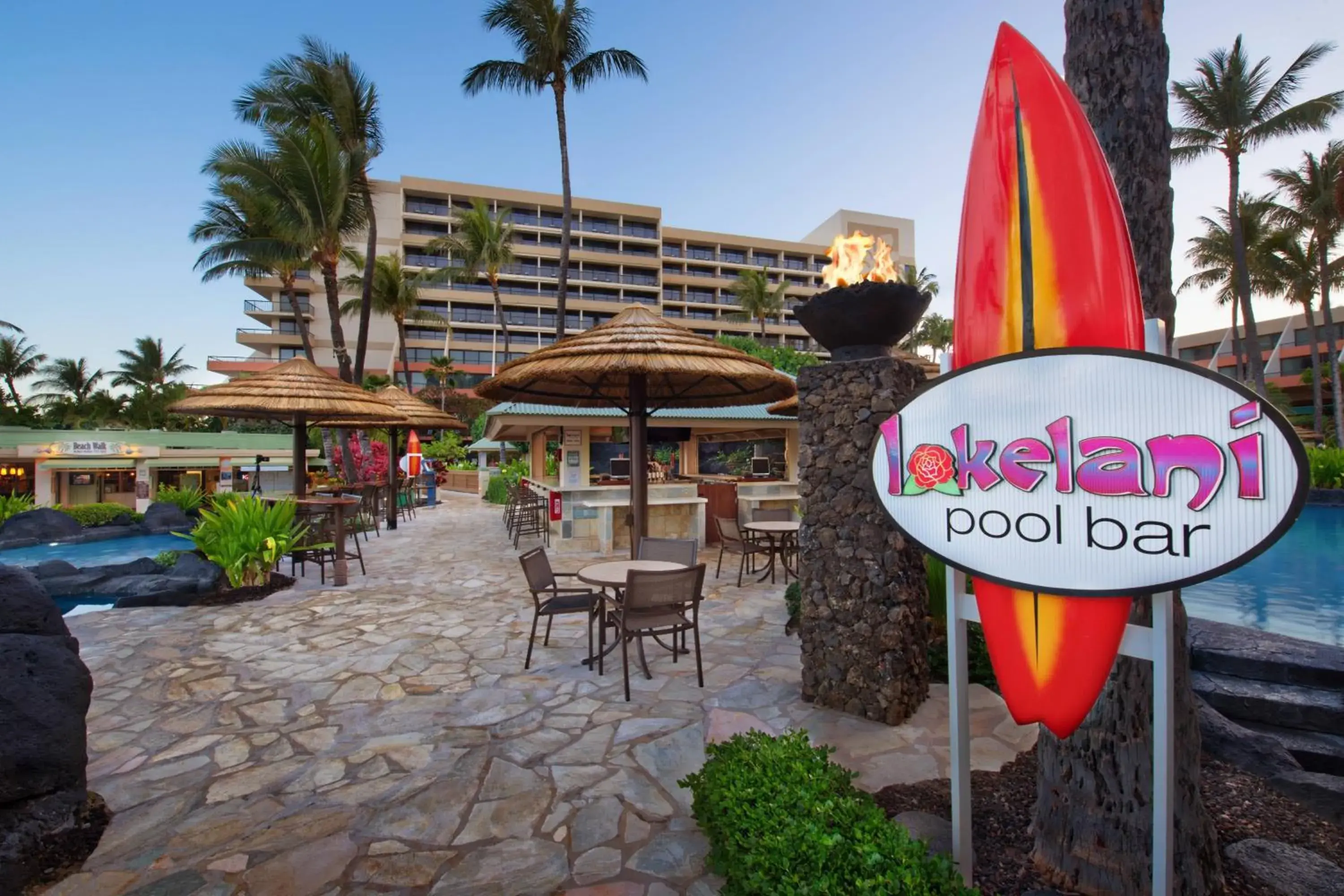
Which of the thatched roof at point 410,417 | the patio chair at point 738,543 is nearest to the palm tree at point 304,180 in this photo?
the thatched roof at point 410,417

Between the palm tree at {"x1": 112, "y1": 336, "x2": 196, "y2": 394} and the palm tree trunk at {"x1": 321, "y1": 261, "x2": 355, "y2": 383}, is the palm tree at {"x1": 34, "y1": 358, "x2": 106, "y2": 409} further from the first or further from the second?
the palm tree trunk at {"x1": 321, "y1": 261, "x2": 355, "y2": 383}

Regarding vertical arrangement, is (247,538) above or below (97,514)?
above

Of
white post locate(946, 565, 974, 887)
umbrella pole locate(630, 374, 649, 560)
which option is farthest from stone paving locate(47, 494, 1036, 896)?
umbrella pole locate(630, 374, 649, 560)

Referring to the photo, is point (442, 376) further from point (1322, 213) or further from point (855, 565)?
point (1322, 213)

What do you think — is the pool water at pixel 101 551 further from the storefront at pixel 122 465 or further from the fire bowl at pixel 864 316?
the fire bowl at pixel 864 316

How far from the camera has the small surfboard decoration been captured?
1703 millimetres

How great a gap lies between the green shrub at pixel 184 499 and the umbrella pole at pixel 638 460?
14327mm

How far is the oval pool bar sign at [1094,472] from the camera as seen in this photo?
1.42 meters

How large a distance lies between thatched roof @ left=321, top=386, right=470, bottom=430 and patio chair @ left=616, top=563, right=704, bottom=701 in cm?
827

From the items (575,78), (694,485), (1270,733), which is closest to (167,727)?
(1270,733)

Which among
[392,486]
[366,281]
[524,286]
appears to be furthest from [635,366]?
[524,286]

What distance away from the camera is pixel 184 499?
51.1 ft

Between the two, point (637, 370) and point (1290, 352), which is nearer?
point (637, 370)

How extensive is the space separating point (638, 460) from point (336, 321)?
462 inches
